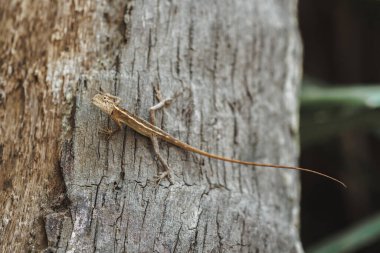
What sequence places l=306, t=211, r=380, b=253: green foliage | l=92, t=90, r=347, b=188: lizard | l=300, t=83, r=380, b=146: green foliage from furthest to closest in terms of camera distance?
l=306, t=211, r=380, b=253: green foliage, l=300, t=83, r=380, b=146: green foliage, l=92, t=90, r=347, b=188: lizard

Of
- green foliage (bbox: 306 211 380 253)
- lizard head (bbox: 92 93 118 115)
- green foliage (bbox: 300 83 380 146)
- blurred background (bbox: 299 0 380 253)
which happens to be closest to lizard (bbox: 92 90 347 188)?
lizard head (bbox: 92 93 118 115)

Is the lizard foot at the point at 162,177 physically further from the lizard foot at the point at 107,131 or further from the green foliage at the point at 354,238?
the green foliage at the point at 354,238

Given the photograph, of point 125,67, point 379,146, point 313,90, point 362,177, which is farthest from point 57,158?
point 379,146

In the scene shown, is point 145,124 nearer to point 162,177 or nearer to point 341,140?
point 162,177

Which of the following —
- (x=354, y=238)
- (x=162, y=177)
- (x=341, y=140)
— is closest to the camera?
(x=162, y=177)

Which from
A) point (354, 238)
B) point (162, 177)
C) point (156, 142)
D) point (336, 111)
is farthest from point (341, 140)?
point (162, 177)

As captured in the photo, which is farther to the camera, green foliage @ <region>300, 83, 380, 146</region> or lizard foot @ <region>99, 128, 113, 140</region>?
green foliage @ <region>300, 83, 380, 146</region>

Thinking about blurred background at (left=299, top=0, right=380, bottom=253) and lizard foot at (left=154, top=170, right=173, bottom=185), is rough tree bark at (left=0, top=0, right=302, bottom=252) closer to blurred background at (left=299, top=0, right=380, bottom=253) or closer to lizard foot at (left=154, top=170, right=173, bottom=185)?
lizard foot at (left=154, top=170, right=173, bottom=185)
